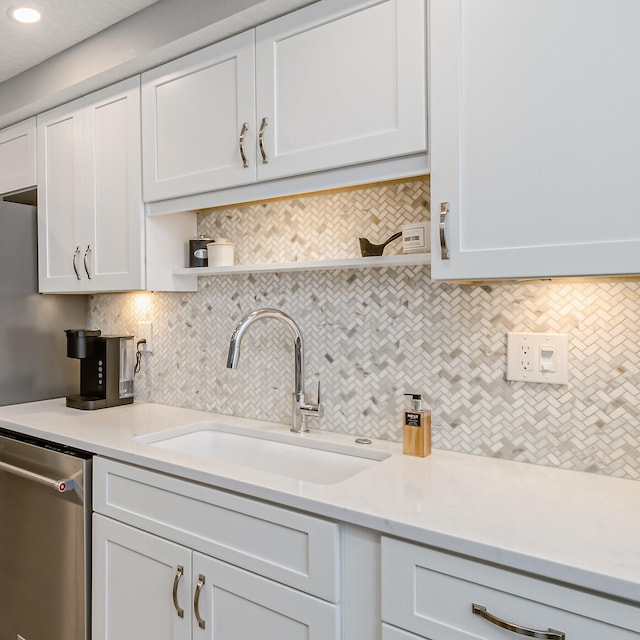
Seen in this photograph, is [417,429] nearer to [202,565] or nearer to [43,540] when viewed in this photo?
[202,565]

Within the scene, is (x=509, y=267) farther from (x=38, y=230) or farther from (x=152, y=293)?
(x=38, y=230)

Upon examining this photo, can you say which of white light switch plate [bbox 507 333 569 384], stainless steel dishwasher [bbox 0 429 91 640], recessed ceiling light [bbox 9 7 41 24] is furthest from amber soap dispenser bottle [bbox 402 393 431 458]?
recessed ceiling light [bbox 9 7 41 24]

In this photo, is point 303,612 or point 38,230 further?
point 38,230

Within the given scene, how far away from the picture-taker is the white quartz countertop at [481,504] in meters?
0.87

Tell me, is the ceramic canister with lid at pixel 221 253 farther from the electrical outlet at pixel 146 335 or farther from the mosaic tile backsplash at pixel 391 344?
the electrical outlet at pixel 146 335

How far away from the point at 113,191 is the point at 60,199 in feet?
1.28

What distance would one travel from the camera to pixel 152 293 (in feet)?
7.86

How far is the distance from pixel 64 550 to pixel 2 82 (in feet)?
6.84

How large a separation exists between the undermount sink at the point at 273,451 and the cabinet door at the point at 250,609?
0.42 m

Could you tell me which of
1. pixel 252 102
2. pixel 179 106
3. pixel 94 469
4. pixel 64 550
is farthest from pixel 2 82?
pixel 64 550

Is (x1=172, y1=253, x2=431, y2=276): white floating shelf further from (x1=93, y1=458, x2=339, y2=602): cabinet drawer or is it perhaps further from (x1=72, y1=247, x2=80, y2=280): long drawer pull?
(x1=93, y1=458, x2=339, y2=602): cabinet drawer

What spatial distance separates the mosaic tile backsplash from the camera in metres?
1.33

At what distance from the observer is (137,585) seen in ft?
4.99

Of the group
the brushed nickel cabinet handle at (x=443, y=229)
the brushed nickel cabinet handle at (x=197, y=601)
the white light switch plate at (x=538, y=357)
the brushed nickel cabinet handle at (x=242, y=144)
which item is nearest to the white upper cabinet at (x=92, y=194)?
the brushed nickel cabinet handle at (x=242, y=144)
